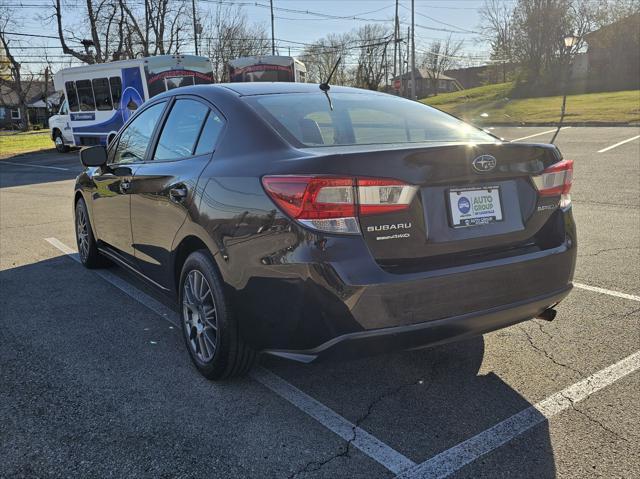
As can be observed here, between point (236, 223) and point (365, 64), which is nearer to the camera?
point (236, 223)

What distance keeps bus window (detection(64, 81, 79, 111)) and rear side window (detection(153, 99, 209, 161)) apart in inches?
780

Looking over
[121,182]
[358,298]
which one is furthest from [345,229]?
[121,182]

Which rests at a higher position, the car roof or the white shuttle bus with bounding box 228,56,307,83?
the white shuttle bus with bounding box 228,56,307,83

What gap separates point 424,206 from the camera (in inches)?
97.7

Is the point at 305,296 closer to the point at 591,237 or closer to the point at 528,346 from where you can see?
the point at 528,346

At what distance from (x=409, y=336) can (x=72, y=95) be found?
2216 centimetres

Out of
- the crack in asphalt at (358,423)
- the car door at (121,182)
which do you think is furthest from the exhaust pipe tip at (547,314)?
the car door at (121,182)

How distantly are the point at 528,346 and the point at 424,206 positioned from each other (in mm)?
1548

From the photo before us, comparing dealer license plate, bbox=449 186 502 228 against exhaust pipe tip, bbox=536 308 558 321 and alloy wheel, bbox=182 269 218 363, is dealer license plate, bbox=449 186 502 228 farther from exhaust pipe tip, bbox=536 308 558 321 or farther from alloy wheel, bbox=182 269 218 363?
alloy wheel, bbox=182 269 218 363

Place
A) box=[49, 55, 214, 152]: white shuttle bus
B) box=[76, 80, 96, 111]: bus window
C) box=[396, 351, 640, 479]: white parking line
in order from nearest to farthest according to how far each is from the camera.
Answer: box=[396, 351, 640, 479]: white parking line < box=[49, 55, 214, 152]: white shuttle bus < box=[76, 80, 96, 111]: bus window

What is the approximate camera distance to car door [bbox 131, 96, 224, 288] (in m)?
3.23

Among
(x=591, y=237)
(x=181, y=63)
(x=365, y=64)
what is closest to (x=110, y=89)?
(x=181, y=63)

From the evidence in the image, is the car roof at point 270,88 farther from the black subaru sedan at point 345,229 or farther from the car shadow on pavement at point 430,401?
the car shadow on pavement at point 430,401

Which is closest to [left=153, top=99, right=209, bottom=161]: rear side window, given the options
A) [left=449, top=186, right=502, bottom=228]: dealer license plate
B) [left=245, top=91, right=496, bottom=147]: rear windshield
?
[left=245, top=91, right=496, bottom=147]: rear windshield
